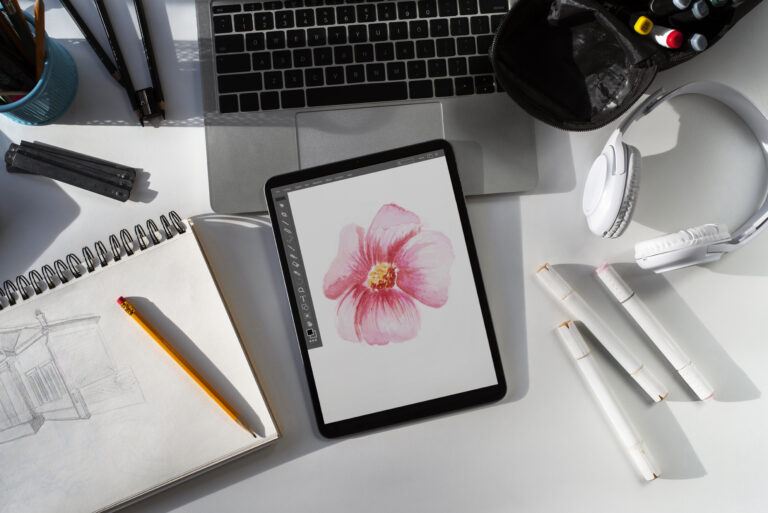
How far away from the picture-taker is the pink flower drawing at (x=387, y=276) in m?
0.68

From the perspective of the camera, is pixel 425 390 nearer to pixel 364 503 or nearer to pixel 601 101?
pixel 364 503

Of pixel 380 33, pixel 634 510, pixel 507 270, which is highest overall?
pixel 380 33

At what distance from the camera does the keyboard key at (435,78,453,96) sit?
701mm

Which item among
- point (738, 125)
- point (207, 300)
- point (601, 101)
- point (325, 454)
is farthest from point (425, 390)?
point (738, 125)

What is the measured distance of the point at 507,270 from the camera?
71 centimetres

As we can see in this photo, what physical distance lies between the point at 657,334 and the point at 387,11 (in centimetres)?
49

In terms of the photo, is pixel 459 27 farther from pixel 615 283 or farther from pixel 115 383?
pixel 115 383

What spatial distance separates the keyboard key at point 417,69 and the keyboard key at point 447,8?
0.21 feet

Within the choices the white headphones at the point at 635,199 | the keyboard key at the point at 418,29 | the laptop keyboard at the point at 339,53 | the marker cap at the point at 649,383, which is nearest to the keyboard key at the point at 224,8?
the laptop keyboard at the point at 339,53

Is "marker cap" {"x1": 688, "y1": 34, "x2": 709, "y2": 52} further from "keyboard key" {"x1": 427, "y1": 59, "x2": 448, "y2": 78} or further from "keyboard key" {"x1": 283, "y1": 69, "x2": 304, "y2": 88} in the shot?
"keyboard key" {"x1": 283, "y1": 69, "x2": 304, "y2": 88}

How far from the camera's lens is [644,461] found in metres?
0.68

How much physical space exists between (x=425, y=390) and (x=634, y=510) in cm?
29

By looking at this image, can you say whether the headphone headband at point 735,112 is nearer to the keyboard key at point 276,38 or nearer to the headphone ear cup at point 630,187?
the headphone ear cup at point 630,187

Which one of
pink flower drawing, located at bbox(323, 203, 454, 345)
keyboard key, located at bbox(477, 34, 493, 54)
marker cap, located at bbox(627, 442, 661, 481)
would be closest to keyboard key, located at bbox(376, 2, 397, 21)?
keyboard key, located at bbox(477, 34, 493, 54)
